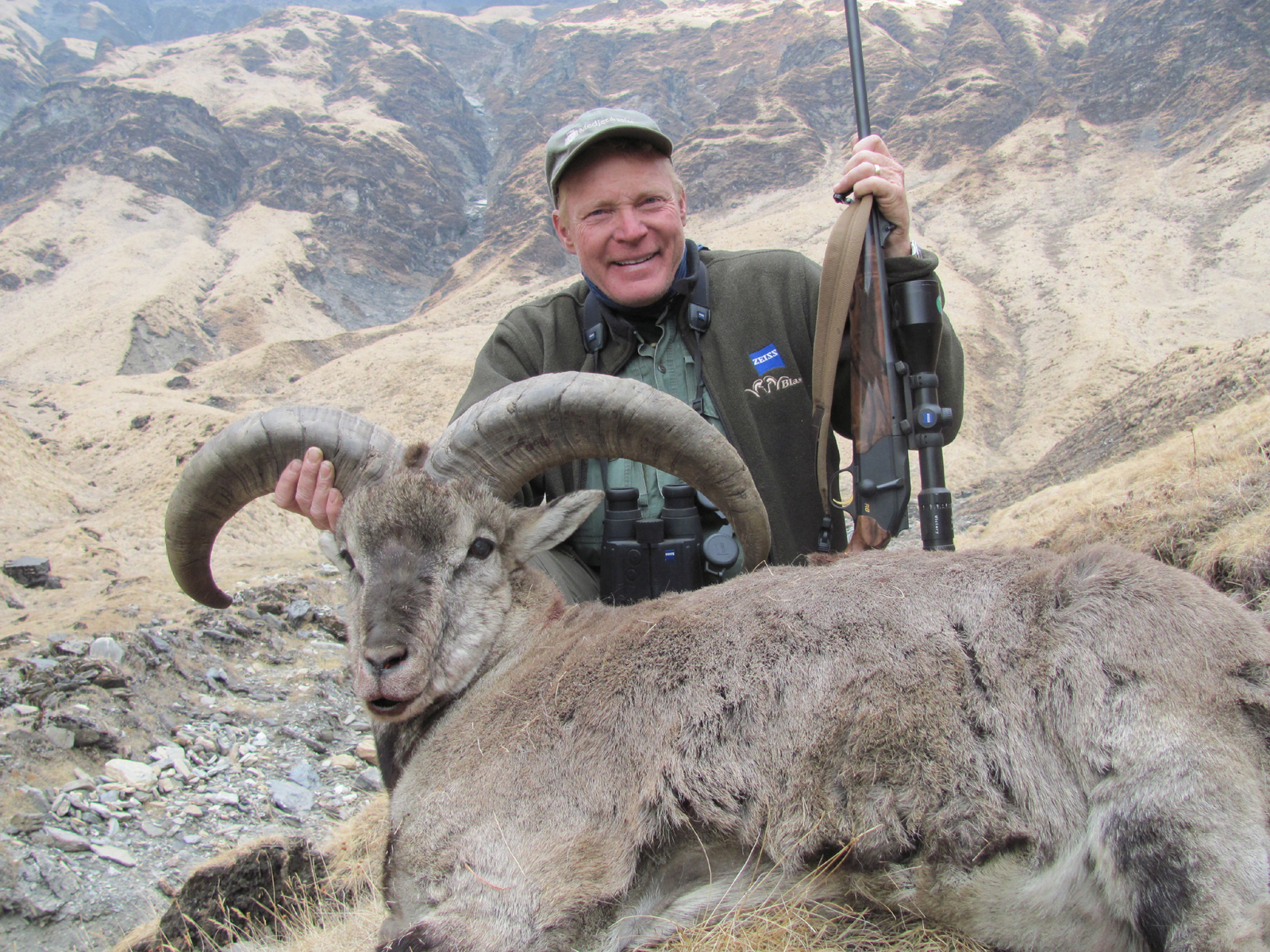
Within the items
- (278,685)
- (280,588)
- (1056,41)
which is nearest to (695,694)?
(278,685)

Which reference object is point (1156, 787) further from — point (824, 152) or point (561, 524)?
point (824, 152)

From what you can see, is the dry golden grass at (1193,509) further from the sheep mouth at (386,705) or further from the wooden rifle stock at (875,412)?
the sheep mouth at (386,705)

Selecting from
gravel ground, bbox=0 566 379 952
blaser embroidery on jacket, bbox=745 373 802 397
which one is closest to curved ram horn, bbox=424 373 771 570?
blaser embroidery on jacket, bbox=745 373 802 397

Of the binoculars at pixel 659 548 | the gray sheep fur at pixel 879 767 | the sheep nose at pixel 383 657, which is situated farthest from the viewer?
the binoculars at pixel 659 548

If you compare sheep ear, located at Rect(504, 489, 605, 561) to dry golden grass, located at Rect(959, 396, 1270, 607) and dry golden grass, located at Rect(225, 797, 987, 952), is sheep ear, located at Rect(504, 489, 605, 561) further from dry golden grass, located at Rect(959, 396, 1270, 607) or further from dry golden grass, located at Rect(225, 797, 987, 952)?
dry golden grass, located at Rect(959, 396, 1270, 607)

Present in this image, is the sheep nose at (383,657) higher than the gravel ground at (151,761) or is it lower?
higher

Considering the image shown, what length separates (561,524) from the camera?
4.52 metres

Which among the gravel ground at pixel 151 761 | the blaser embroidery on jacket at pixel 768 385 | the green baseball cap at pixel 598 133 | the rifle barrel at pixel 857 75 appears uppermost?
the rifle barrel at pixel 857 75

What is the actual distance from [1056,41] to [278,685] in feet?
398

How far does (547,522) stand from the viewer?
4461mm

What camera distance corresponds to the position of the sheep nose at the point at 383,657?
3.63 m

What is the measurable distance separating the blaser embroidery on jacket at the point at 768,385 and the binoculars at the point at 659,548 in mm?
1121

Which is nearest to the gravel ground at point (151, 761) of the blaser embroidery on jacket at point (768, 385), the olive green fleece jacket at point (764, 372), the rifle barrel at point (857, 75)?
the olive green fleece jacket at point (764, 372)

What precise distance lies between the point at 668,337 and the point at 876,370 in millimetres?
1569
